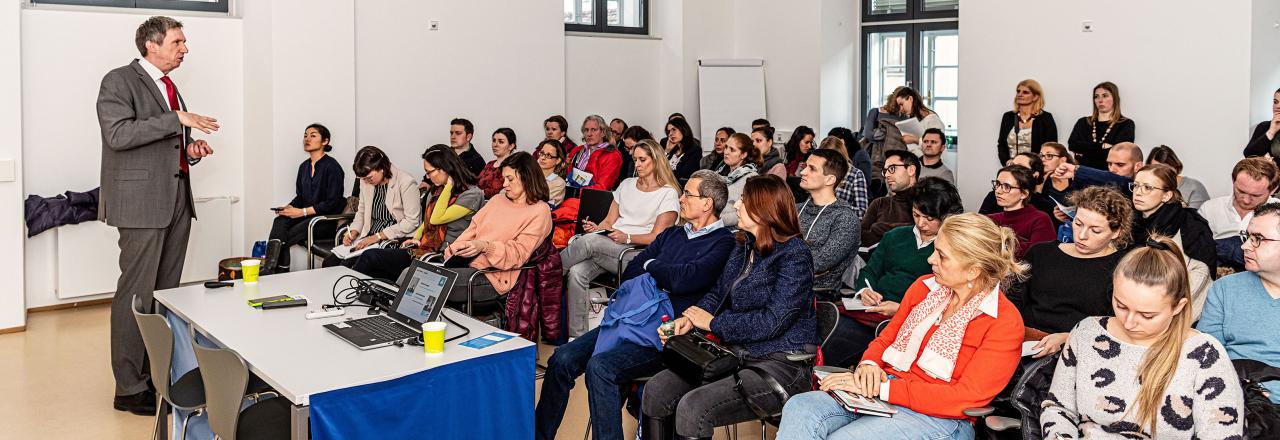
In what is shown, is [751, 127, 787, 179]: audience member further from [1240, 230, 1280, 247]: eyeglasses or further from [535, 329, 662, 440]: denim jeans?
[1240, 230, 1280, 247]: eyeglasses

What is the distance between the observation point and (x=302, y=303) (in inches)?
153

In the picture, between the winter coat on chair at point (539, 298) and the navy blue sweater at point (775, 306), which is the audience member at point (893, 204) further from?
the navy blue sweater at point (775, 306)

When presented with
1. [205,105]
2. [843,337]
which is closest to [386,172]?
[205,105]

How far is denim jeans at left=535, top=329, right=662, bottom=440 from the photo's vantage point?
3.67m

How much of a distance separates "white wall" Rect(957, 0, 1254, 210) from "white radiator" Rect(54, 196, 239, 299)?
593 centimetres

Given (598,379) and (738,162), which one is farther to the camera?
(738,162)

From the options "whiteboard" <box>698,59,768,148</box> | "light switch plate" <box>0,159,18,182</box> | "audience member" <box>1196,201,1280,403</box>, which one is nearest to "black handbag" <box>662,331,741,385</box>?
"audience member" <box>1196,201,1280,403</box>

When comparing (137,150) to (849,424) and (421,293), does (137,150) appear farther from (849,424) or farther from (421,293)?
(849,424)

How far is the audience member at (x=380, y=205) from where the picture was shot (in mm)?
6441

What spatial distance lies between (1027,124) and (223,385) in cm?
653

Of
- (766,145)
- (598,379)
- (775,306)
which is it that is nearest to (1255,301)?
(775,306)

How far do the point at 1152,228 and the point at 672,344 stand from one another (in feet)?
6.95

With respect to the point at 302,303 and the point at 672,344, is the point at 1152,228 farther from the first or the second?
the point at 302,303

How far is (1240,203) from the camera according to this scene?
4.93m
